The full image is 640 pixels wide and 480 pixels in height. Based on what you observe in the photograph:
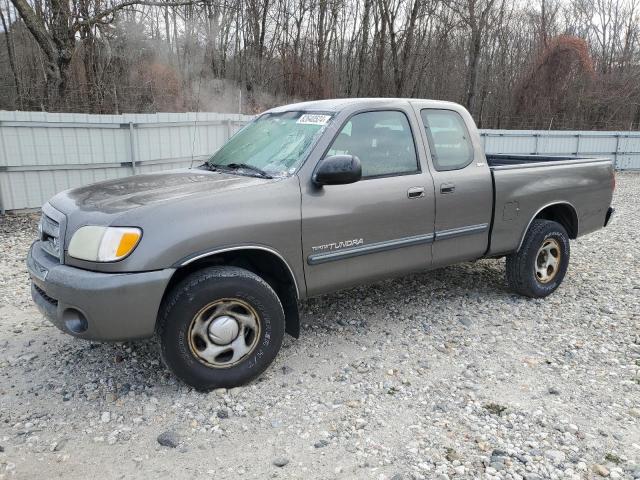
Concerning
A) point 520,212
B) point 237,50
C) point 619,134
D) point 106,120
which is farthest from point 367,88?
point 520,212

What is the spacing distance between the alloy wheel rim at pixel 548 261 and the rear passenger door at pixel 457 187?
0.87 meters

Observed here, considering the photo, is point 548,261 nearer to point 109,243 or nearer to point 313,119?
point 313,119

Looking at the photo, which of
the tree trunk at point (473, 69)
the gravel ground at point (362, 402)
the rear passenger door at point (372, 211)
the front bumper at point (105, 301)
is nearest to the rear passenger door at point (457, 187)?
the rear passenger door at point (372, 211)

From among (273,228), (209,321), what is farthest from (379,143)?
(209,321)

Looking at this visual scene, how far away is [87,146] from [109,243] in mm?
7101

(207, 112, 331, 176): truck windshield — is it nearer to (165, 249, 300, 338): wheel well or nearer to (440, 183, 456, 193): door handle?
(165, 249, 300, 338): wheel well

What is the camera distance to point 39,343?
4.14 metres

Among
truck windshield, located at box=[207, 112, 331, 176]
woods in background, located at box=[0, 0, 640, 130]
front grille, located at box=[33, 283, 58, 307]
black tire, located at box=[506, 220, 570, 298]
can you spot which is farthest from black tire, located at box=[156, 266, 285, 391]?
woods in background, located at box=[0, 0, 640, 130]

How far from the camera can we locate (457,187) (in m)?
4.40

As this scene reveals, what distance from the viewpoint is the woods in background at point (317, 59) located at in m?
14.7

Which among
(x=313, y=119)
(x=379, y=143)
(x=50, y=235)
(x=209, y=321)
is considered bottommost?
(x=209, y=321)

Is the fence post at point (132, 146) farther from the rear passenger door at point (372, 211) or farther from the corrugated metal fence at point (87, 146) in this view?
the rear passenger door at point (372, 211)

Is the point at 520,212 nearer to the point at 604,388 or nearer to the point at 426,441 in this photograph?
the point at 604,388

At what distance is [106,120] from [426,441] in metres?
8.48
